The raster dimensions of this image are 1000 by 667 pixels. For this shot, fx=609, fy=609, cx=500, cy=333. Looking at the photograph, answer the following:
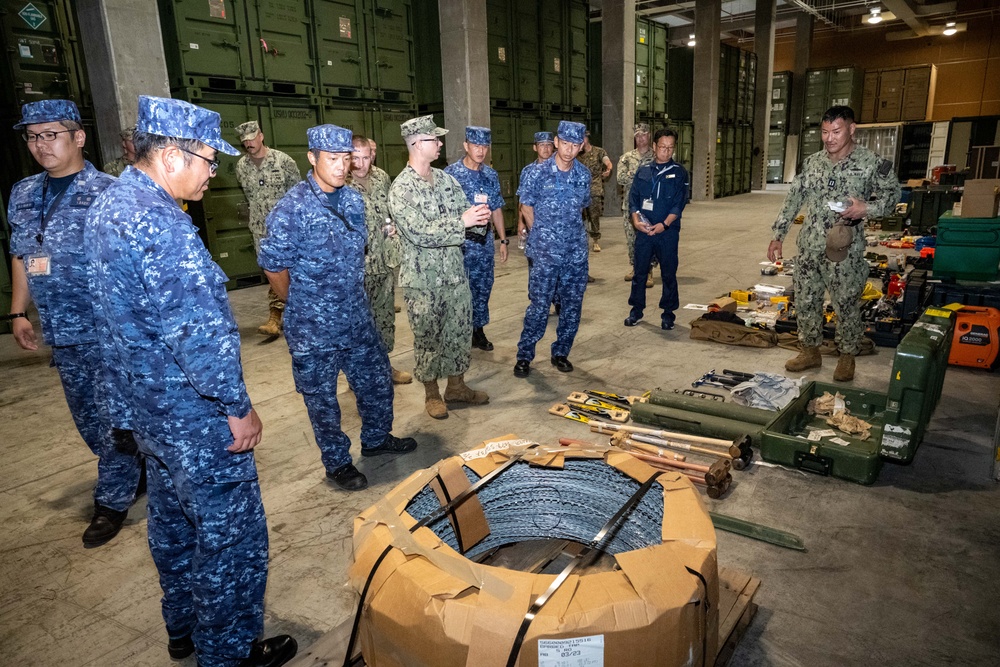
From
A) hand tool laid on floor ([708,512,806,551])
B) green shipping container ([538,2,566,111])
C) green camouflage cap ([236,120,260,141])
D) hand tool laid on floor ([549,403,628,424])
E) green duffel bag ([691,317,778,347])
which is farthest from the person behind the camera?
green shipping container ([538,2,566,111])

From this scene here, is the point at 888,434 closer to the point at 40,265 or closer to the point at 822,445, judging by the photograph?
the point at 822,445

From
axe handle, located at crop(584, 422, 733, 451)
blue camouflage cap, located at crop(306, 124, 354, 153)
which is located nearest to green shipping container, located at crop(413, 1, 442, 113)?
blue camouflage cap, located at crop(306, 124, 354, 153)

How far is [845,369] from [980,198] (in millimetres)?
2990

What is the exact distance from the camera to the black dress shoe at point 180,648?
7.42 feet

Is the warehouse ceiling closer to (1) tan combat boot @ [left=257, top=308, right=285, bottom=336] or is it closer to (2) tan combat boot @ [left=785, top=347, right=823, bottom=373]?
(1) tan combat boot @ [left=257, top=308, right=285, bottom=336]

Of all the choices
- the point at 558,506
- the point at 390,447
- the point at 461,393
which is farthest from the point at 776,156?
the point at 558,506

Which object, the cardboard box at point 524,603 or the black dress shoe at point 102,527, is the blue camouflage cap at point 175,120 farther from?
the black dress shoe at point 102,527

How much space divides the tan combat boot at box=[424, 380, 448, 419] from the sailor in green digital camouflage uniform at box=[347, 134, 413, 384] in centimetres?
55

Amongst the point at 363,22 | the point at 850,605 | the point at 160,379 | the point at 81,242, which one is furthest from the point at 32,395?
the point at 363,22

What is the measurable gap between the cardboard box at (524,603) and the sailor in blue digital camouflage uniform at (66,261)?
6.59 ft

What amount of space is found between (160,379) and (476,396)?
2.83 meters

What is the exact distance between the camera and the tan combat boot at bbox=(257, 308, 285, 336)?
6.41 metres

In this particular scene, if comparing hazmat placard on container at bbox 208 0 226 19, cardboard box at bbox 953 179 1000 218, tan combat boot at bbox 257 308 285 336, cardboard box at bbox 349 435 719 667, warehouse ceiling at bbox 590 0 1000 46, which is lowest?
tan combat boot at bbox 257 308 285 336

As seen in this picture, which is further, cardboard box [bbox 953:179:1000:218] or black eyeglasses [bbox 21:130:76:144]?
cardboard box [bbox 953:179:1000:218]
